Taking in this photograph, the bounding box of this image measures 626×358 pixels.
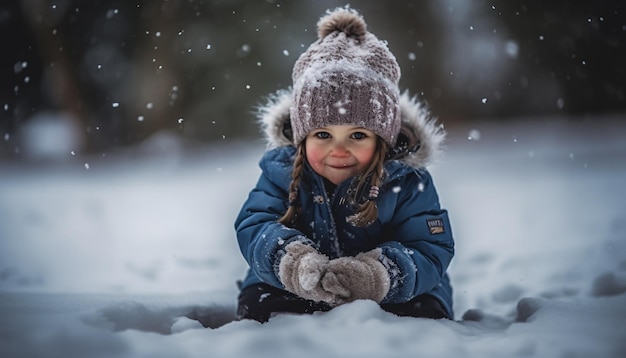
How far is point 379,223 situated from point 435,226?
0.50ft

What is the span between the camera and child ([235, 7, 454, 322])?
5.24ft

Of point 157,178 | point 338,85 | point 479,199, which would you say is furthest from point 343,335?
point 157,178

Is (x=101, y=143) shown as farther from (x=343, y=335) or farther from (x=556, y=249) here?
(x=343, y=335)

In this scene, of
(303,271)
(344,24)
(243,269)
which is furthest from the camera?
(243,269)

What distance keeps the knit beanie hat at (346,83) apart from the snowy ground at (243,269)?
1.72 ft

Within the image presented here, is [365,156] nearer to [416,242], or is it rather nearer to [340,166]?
[340,166]

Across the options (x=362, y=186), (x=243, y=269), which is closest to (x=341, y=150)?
(x=362, y=186)

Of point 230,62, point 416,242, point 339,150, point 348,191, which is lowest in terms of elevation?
point 416,242

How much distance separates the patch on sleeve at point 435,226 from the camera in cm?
163

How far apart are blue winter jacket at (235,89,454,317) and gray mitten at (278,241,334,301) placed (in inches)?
2.3

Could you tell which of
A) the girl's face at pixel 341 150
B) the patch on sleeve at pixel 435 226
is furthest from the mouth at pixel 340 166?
the patch on sleeve at pixel 435 226

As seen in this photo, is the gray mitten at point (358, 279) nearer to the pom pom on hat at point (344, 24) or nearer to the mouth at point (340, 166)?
the mouth at point (340, 166)

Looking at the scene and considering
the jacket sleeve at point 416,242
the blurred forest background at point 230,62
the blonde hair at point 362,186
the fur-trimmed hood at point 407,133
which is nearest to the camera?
the jacket sleeve at point 416,242

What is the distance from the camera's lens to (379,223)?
1673mm
